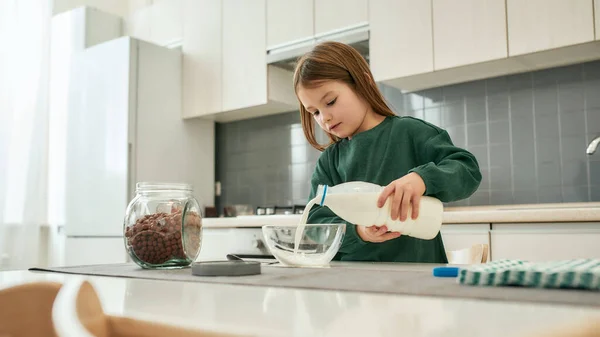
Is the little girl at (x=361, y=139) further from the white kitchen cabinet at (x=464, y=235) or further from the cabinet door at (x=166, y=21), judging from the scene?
the cabinet door at (x=166, y=21)

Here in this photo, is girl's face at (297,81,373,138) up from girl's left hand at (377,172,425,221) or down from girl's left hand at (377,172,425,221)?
up

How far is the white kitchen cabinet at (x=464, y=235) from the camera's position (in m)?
2.11

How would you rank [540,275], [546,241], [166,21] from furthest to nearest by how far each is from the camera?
[166,21], [546,241], [540,275]

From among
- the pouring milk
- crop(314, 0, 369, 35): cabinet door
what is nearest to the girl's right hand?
the pouring milk

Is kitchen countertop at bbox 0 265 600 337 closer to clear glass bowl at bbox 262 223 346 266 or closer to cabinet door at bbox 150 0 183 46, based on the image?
clear glass bowl at bbox 262 223 346 266

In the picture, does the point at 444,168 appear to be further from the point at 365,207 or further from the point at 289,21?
the point at 289,21

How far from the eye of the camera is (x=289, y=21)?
3.07 meters

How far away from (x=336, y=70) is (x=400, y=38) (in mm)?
1318

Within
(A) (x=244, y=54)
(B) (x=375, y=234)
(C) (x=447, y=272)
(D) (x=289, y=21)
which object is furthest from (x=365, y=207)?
(A) (x=244, y=54)

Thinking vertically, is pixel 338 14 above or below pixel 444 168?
above

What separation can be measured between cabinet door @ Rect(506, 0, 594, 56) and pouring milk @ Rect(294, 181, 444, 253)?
4.91 ft

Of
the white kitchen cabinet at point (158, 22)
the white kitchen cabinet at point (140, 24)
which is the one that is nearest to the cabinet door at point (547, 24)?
the white kitchen cabinet at point (158, 22)

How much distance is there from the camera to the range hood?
2775 millimetres

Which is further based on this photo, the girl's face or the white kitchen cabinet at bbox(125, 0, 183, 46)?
the white kitchen cabinet at bbox(125, 0, 183, 46)
